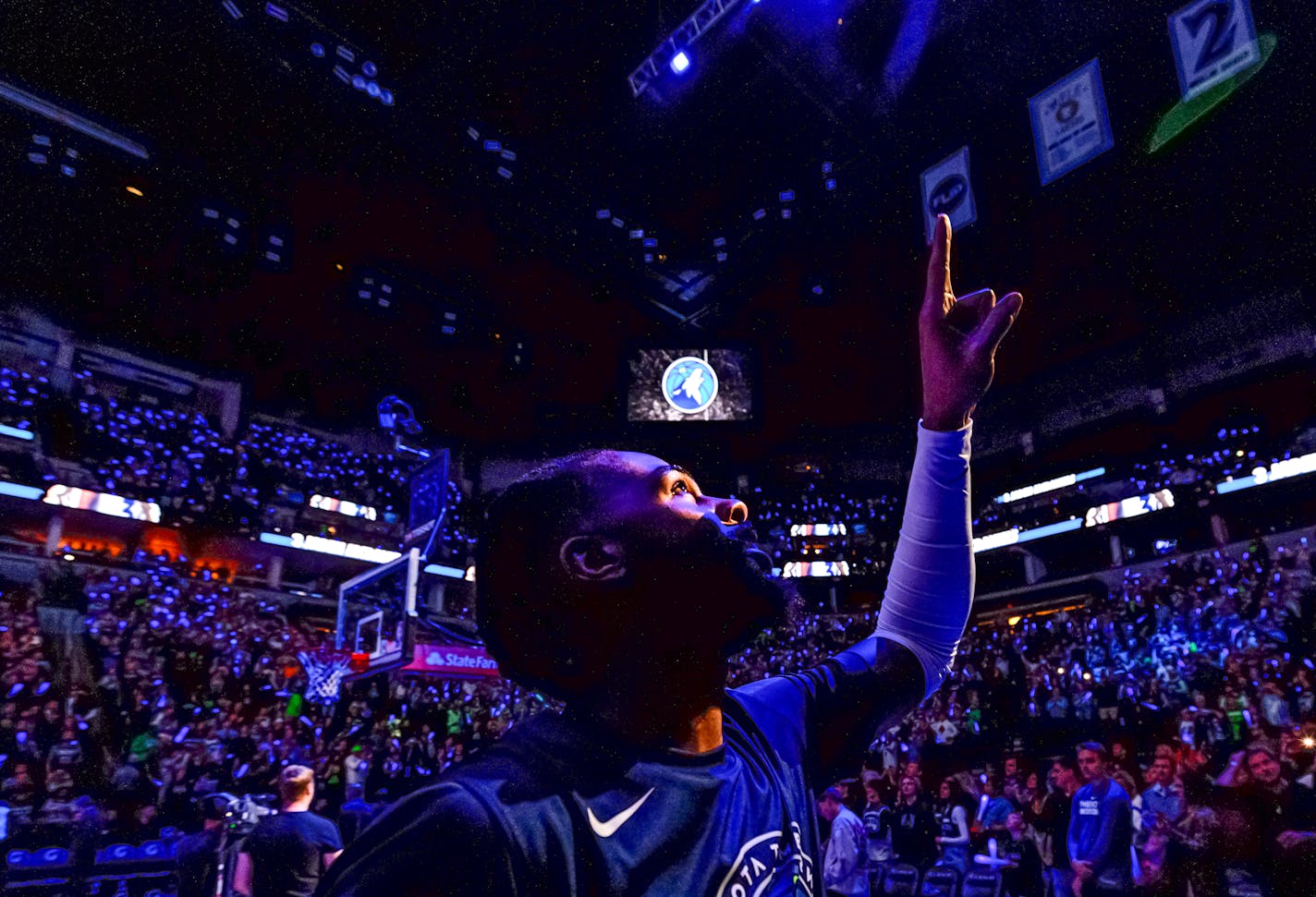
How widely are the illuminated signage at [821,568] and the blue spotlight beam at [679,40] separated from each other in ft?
68.7

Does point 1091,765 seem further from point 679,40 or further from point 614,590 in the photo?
point 679,40

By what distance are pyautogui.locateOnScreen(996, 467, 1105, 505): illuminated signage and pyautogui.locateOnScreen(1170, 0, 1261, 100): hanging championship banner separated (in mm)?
17331

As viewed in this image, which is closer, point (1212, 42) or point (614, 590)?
point (614, 590)

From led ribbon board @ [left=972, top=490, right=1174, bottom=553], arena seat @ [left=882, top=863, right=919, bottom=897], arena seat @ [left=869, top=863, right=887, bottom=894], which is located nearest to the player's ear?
arena seat @ [left=882, top=863, right=919, bottom=897]

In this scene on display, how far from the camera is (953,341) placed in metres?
1.46

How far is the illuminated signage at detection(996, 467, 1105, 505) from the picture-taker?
21375 millimetres

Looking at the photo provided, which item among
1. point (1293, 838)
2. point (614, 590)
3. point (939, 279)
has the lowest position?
point (1293, 838)

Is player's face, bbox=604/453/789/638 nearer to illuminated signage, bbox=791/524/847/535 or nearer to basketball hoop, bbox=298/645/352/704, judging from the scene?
basketball hoop, bbox=298/645/352/704

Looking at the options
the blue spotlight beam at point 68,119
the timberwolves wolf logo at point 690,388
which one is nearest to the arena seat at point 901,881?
the timberwolves wolf logo at point 690,388

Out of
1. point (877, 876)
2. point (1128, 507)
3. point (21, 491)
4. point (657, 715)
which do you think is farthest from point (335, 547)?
point (657, 715)

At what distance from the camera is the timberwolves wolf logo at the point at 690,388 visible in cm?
1010

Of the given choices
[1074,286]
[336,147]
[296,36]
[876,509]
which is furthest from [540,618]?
[876,509]

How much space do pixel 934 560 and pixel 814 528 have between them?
26315 mm

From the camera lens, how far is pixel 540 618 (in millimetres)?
1241
